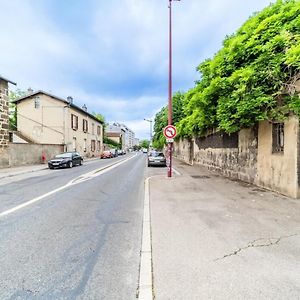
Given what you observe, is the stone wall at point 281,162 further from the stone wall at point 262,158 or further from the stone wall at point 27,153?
the stone wall at point 27,153

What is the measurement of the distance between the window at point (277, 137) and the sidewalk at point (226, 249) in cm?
Result: 219

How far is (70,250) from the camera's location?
4.63 m

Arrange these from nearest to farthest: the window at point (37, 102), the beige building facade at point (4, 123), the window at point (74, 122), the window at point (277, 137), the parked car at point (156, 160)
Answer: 1. the window at point (277, 137)
2. the beige building facade at point (4, 123)
3. the parked car at point (156, 160)
4. the window at point (37, 102)
5. the window at point (74, 122)

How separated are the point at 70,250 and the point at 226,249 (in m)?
2.52

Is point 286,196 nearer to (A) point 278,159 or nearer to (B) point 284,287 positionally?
(A) point 278,159

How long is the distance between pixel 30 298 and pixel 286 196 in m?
8.17

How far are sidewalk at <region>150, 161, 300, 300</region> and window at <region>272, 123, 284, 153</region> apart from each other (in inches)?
86.2

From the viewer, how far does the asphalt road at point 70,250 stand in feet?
11.1

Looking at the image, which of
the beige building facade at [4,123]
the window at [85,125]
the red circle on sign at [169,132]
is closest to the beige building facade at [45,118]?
the window at [85,125]

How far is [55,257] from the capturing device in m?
4.32

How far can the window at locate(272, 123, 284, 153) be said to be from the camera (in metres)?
9.70

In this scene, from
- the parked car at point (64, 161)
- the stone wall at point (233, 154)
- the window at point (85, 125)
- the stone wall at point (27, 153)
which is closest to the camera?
Result: the stone wall at point (233, 154)

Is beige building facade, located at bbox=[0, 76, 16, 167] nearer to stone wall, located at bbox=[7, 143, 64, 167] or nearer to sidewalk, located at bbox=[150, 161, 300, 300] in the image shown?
stone wall, located at bbox=[7, 143, 64, 167]

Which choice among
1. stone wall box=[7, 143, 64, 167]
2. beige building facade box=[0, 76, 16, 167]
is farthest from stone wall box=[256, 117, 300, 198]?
stone wall box=[7, 143, 64, 167]
